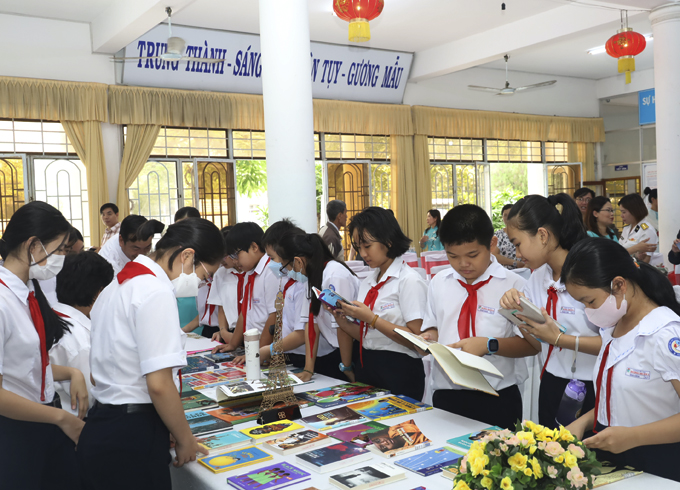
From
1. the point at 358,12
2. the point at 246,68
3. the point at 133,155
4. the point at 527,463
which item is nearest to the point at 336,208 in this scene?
the point at 358,12

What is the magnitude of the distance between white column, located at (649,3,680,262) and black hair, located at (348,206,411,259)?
5.28m

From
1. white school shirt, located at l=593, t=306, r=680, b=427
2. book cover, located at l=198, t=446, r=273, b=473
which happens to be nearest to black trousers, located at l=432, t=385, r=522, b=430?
white school shirt, located at l=593, t=306, r=680, b=427

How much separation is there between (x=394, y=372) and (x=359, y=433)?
2.13 feet

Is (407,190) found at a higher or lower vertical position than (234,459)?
higher

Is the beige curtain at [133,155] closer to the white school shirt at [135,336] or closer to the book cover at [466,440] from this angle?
the white school shirt at [135,336]

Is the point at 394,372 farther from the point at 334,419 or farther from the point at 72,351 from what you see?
the point at 72,351

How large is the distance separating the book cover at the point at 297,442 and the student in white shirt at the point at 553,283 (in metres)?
0.82

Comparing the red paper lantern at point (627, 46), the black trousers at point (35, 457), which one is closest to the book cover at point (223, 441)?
the black trousers at point (35, 457)

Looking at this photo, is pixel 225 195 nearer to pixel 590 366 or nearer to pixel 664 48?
pixel 664 48

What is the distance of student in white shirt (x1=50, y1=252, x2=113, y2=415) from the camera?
2365 millimetres

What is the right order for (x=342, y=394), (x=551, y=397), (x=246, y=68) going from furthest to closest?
(x=246, y=68) < (x=342, y=394) < (x=551, y=397)

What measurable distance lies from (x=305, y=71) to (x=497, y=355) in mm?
2747

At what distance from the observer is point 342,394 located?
2514mm

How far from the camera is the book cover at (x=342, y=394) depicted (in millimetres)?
2408
